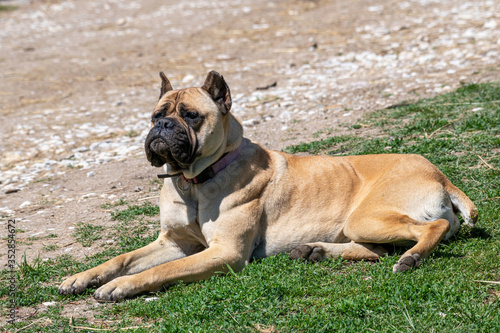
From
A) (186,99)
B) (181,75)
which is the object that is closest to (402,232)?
(186,99)

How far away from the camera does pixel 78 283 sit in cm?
460

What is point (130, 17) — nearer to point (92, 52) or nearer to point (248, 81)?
point (92, 52)

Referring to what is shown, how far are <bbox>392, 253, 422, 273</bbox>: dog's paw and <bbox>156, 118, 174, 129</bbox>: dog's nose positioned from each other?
2101 millimetres

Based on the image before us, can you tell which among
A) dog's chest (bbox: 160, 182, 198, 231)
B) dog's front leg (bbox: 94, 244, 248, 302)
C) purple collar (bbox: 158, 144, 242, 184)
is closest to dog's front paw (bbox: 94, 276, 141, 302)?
dog's front leg (bbox: 94, 244, 248, 302)

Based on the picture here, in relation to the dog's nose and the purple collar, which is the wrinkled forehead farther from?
the purple collar

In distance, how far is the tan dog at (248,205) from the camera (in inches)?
182

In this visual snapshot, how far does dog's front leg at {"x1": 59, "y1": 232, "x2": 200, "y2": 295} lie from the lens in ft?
15.1

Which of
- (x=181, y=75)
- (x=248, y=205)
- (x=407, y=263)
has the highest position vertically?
(x=248, y=205)

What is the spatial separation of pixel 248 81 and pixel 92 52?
560 centimetres

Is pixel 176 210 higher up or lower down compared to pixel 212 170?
Answer: lower down

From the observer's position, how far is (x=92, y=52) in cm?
1522

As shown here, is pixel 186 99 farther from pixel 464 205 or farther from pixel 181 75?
pixel 181 75

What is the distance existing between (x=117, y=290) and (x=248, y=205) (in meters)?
1.32

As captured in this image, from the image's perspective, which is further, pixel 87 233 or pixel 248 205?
pixel 87 233
